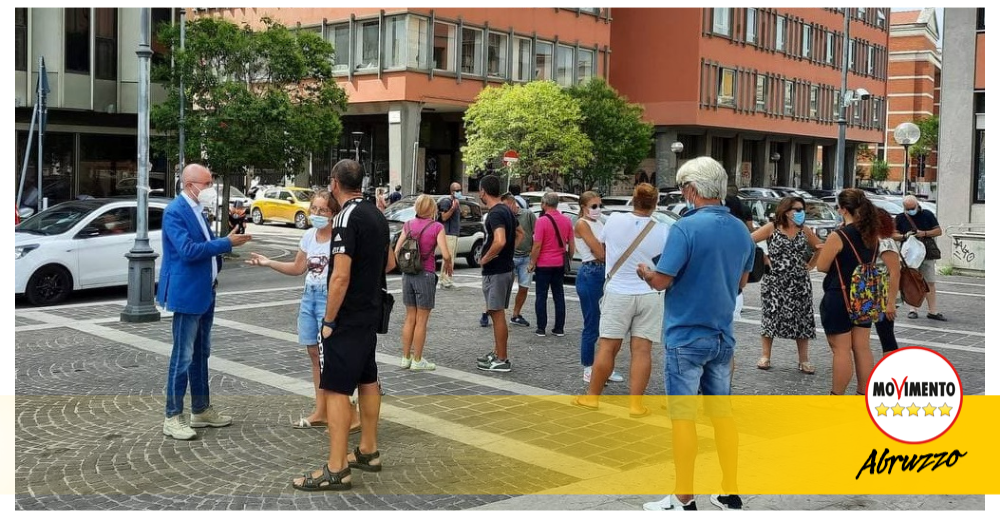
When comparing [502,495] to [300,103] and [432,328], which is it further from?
[300,103]

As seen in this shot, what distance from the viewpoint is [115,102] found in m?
27.0

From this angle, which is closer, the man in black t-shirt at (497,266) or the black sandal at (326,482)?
the black sandal at (326,482)

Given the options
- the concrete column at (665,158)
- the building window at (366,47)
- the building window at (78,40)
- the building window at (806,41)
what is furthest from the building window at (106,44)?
the building window at (806,41)

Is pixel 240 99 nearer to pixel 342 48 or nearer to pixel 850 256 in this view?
pixel 850 256

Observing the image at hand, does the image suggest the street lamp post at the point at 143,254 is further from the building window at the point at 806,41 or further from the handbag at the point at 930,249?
the building window at the point at 806,41

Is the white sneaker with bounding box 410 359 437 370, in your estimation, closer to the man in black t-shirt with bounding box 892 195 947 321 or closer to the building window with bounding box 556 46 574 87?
the man in black t-shirt with bounding box 892 195 947 321

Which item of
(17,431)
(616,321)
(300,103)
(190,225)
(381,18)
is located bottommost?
(17,431)

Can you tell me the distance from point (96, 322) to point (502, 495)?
838 centimetres

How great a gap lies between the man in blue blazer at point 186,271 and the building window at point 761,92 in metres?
54.0

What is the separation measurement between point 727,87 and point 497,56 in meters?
16.3

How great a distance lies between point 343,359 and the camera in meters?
5.70

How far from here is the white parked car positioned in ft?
46.4

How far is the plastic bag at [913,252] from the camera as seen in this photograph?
523 inches

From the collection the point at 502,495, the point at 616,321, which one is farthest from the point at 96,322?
the point at 502,495
